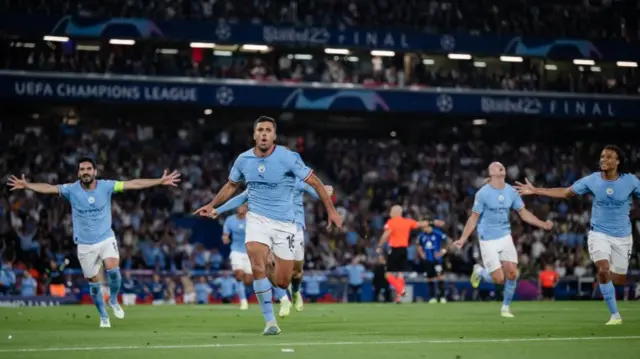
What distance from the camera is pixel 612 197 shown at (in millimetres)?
18500

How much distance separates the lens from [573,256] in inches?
1699

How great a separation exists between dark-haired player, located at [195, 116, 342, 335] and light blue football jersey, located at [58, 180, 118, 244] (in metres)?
4.37

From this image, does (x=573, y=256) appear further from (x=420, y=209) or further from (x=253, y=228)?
(x=253, y=228)

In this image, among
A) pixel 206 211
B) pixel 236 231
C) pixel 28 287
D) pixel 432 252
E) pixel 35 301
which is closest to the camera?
pixel 206 211

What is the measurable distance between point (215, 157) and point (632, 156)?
19909mm

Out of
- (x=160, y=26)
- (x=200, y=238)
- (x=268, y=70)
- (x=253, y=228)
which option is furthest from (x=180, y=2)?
(x=253, y=228)

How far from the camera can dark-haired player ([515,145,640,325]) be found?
60.6ft

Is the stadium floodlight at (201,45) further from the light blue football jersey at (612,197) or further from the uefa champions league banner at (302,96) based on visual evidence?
the light blue football jersey at (612,197)

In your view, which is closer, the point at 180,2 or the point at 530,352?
the point at 530,352

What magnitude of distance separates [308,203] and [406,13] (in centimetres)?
1233

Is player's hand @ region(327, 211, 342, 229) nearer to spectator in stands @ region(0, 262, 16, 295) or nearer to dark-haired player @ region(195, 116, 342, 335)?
dark-haired player @ region(195, 116, 342, 335)

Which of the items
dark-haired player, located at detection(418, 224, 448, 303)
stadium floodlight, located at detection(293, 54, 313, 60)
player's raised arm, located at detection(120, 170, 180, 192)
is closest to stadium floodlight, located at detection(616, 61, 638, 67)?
stadium floodlight, located at detection(293, 54, 313, 60)

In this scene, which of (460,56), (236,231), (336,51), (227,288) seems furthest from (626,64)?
(236,231)

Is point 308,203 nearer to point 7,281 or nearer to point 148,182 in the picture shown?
point 7,281
